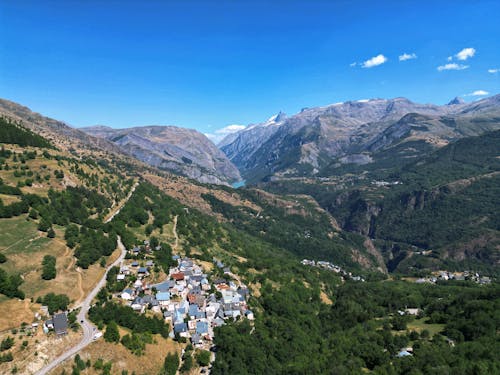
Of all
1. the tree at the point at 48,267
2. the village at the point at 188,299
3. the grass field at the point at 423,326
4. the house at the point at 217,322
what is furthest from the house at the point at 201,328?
the grass field at the point at 423,326

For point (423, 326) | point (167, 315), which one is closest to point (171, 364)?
point (167, 315)

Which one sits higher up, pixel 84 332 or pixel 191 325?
pixel 84 332

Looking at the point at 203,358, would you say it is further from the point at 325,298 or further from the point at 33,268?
the point at 325,298

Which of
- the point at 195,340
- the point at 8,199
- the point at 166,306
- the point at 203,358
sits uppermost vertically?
the point at 8,199

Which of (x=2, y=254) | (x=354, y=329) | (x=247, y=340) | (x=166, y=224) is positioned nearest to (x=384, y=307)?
(x=354, y=329)

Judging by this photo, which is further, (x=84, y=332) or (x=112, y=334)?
(x=84, y=332)

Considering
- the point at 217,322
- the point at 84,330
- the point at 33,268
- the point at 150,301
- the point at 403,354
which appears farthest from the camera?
the point at 217,322

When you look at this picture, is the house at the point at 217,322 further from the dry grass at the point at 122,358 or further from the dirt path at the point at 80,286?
the dirt path at the point at 80,286
